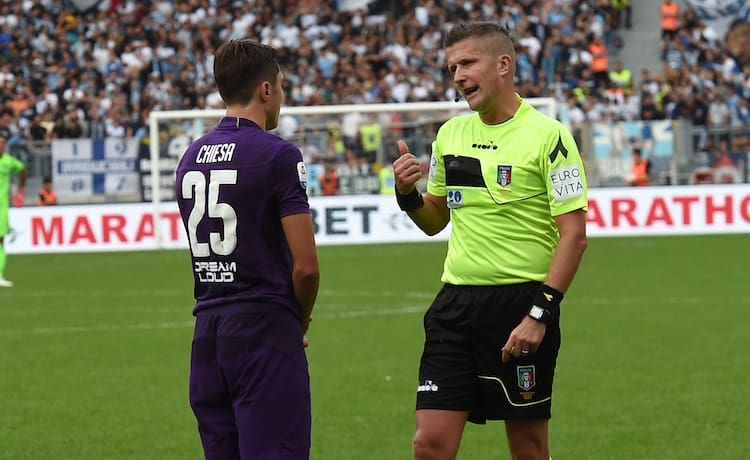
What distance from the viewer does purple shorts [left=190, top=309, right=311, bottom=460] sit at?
452 centimetres

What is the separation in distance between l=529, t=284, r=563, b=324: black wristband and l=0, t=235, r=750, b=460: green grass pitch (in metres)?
2.82

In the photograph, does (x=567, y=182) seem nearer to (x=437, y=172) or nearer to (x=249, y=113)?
(x=437, y=172)

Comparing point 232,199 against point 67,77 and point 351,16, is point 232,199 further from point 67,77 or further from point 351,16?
point 351,16

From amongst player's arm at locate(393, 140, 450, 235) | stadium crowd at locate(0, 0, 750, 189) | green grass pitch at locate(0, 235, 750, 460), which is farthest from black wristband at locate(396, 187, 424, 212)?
stadium crowd at locate(0, 0, 750, 189)

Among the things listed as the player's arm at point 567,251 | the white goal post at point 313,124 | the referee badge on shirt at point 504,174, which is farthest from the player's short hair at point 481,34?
the white goal post at point 313,124

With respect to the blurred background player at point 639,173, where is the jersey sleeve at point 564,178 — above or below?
above

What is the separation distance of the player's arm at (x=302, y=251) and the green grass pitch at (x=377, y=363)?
3335 millimetres

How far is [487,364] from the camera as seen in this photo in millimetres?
5332

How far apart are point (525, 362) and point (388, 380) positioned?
5235mm

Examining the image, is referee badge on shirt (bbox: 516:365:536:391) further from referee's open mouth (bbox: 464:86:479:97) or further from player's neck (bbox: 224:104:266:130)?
player's neck (bbox: 224:104:266:130)

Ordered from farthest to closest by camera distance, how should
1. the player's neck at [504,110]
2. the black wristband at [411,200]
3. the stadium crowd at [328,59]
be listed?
the stadium crowd at [328,59] < the black wristband at [411,200] < the player's neck at [504,110]

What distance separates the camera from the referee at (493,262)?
5.29 m

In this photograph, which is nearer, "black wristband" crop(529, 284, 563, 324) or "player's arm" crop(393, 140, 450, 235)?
"black wristband" crop(529, 284, 563, 324)

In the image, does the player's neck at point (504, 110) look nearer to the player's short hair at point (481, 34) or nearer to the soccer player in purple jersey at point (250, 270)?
the player's short hair at point (481, 34)
